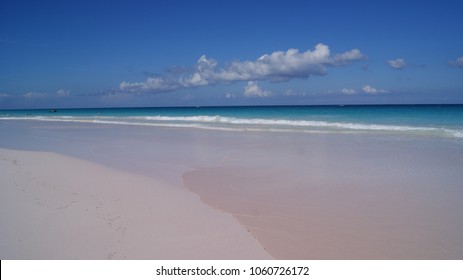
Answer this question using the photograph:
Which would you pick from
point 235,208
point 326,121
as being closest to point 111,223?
point 235,208

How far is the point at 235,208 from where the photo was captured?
18.1 feet

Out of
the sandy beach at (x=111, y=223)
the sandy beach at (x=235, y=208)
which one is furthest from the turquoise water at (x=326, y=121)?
the sandy beach at (x=111, y=223)

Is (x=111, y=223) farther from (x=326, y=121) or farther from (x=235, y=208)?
(x=326, y=121)

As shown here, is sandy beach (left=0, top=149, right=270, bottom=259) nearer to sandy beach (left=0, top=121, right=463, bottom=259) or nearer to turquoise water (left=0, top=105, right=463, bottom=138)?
sandy beach (left=0, top=121, right=463, bottom=259)

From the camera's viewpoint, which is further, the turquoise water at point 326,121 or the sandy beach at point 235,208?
the turquoise water at point 326,121

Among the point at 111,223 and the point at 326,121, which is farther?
the point at 326,121

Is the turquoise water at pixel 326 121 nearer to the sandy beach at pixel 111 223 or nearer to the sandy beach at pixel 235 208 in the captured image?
the sandy beach at pixel 235 208

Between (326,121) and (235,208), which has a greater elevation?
(326,121)

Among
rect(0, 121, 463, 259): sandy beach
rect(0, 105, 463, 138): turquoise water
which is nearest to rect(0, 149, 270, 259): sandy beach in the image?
rect(0, 121, 463, 259): sandy beach

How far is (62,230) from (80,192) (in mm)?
2017

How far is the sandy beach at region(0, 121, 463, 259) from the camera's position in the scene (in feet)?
13.2

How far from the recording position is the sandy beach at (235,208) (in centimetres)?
404

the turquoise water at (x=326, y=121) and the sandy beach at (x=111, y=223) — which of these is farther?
the turquoise water at (x=326, y=121)

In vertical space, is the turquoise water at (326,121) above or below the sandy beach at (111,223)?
above
